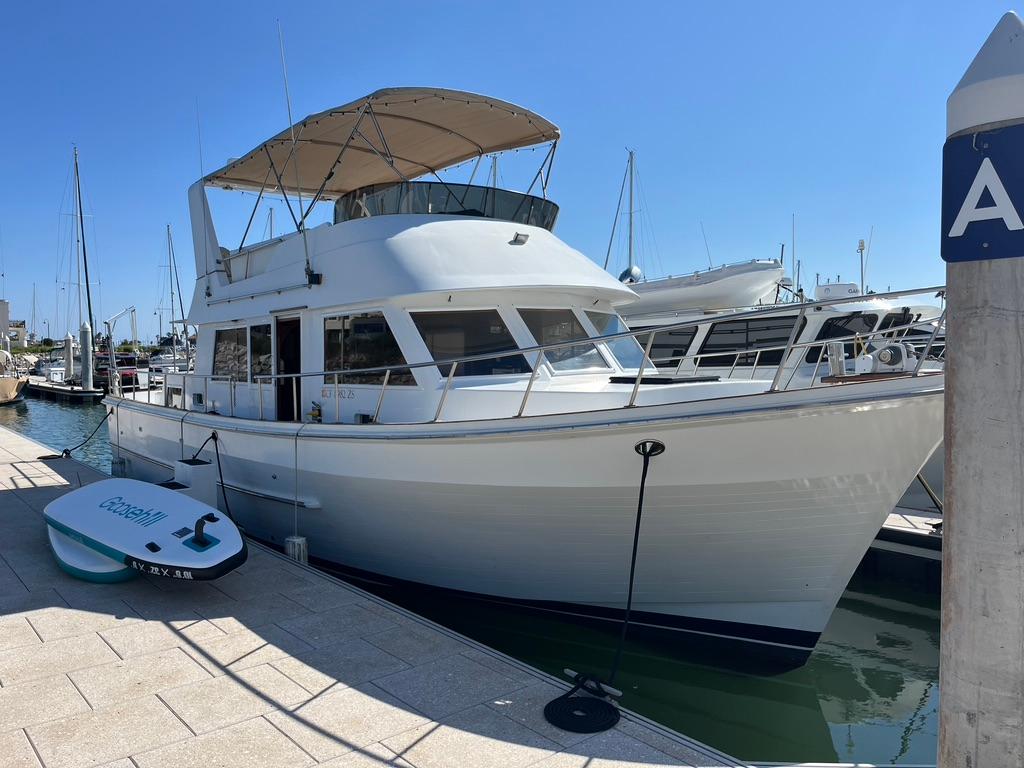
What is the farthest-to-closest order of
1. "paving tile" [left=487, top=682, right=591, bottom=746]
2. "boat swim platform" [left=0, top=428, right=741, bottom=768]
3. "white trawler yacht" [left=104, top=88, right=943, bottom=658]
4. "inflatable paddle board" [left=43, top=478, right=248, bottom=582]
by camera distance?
"inflatable paddle board" [left=43, top=478, right=248, bottom=582] < "white trawler yacht" [left=104, top=88, right=943, bottom=658] < "paving tile" [left=487, top=682, right=591, bottom=746] < "boat swim platform" [left=0, top=428, right=741, bottom=768]

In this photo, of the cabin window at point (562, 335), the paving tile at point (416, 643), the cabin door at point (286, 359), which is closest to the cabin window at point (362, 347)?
the cabin door at point (286, 359)

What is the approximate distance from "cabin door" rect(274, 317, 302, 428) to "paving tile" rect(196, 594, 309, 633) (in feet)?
8.44

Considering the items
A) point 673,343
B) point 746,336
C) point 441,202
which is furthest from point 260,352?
point 746,336

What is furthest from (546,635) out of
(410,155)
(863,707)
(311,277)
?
(410,155)

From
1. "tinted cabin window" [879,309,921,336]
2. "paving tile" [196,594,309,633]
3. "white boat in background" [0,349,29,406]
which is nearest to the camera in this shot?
"paving tile" [196,594,309,633]

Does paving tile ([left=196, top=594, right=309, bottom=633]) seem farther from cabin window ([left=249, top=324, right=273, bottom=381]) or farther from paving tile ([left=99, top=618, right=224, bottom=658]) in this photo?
cabin window ([left=249, top=324, right=273, bottom=381])

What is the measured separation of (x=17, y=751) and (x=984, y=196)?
4.33 metres

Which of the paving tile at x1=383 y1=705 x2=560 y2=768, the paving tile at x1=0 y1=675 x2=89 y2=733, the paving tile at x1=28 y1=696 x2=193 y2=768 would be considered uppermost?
the paving tile at x1=0 y1=675 x2=89 y2=733

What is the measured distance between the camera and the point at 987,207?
6.21 feet

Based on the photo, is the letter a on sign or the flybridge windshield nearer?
the letter a on sign

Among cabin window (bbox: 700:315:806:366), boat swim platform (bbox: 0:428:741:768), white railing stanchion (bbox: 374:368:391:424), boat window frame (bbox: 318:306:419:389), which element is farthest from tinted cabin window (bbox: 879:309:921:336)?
boat swim platform (bbox: 0:428:741:768)

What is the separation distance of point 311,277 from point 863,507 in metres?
5.07

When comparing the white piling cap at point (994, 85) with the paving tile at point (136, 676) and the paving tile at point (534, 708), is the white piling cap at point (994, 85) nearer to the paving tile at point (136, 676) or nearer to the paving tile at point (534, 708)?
the paving tile at point (534, 708)

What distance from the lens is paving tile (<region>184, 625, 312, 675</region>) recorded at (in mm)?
4363
